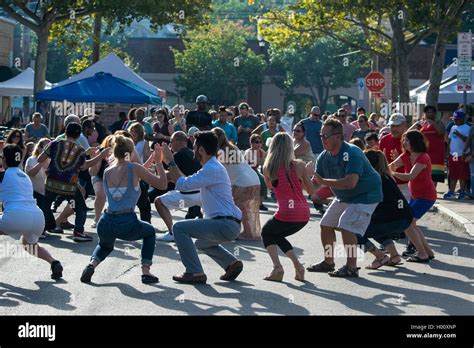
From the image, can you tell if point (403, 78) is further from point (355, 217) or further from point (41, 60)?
point (355, 217)

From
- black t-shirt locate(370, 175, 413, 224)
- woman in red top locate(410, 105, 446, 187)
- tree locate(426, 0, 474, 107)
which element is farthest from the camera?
tree locate(426, 0, 474, 107)

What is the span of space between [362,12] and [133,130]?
16954mm

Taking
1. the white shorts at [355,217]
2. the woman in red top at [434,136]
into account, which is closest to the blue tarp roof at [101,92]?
the woman in red top at [434,136]

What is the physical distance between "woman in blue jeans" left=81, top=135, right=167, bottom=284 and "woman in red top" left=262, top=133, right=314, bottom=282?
1.24 m

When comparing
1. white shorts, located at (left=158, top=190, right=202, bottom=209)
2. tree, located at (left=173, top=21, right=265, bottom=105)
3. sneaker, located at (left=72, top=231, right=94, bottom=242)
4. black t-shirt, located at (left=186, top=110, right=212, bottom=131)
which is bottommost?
sneaker, located at (left=72, top=231, right=94, bottom=242)

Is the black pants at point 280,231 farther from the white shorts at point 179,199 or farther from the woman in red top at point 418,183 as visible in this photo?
the white shorts at point 179,199

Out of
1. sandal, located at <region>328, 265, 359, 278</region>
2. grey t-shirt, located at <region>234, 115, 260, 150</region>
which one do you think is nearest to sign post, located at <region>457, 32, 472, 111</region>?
grey t-shirt, located at <region>234, 115, 260, 150</region>

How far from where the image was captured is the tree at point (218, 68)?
65.8 meters

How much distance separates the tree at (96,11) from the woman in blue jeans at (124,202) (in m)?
20.7

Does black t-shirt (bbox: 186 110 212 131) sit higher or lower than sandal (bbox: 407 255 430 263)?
higher

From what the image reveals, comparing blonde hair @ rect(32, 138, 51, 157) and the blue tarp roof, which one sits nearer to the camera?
blonde hair @ rect(32, 138, 51, 157)

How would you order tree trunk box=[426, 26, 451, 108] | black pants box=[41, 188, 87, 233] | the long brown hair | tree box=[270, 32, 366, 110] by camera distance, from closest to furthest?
the long brown hair < black pants box=[41, 188, 87, 233] < tree trunk box=[426, 26, 451, 108] < tree box=[270, 32, 366, 110]

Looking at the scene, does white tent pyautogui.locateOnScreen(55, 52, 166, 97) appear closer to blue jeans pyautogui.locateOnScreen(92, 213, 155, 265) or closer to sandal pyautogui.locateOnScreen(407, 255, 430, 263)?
sandal pyautogui.locateOnScreen(407, 255, 430, 263)

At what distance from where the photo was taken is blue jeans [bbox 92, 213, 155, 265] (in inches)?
419
